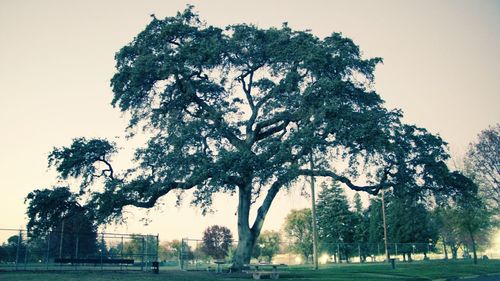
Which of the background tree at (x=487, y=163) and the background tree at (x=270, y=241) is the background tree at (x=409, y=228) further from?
the background tree at (x=270, y=241)

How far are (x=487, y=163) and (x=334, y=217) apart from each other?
5160cm

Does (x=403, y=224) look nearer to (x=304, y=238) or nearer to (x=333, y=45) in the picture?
(x=304, y=238)

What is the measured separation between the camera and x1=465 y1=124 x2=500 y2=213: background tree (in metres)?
41.6

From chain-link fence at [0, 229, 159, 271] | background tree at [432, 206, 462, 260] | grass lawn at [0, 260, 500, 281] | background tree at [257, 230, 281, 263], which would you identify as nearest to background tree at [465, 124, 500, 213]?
background tree at [432, 206, 462, 260]

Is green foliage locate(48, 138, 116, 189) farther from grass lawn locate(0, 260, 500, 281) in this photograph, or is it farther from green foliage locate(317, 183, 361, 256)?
green foliage locate(317, 183, 361, 256)

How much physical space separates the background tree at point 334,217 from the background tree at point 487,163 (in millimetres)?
47167

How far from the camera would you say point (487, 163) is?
42250 mm

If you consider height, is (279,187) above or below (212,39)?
below

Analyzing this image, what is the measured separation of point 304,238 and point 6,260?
90955 millimetres

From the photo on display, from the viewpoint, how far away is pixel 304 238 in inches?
4564

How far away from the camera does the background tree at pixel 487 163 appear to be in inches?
1636

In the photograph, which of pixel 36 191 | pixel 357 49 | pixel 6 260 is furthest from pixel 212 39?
pixel 6 260

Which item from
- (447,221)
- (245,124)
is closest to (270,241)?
(447,221)

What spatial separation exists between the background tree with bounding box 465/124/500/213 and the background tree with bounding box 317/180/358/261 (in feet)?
155
